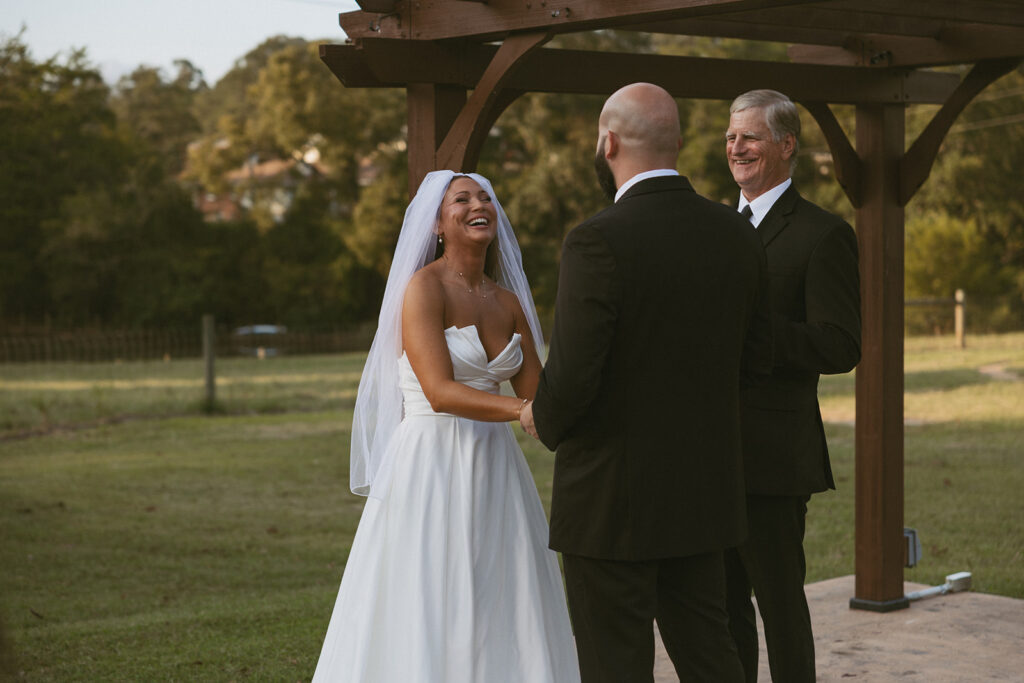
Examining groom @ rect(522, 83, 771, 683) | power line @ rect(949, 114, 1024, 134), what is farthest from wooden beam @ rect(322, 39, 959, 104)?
power line @ rect(949, 114, 1024, 134)

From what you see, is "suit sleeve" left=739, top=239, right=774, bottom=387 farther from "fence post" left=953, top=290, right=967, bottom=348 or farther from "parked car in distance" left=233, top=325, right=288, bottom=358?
"parked car in distance" left=233, top=325, right=288, bottom=358

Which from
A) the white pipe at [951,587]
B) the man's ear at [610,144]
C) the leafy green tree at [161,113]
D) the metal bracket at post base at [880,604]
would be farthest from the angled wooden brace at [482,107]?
the leafy green tree at [161,113]

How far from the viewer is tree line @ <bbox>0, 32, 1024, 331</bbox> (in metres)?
32.9

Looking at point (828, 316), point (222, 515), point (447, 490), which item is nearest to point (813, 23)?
point (828, 316)

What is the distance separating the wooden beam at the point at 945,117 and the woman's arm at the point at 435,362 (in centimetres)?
267

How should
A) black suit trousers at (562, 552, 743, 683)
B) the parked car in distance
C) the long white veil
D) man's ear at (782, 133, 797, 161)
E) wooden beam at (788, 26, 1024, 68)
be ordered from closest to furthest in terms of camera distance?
1. black suit trousers at (562, 552, 743, 683)
2. man's ear at (782, 133, 797, 161)
3. the long white veil
4. wooden beam at (788, 26, 1024, 68)
5. the parked car in distance

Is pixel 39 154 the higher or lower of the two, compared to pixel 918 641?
higher

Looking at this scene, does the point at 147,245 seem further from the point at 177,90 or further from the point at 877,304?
the point at 877,304

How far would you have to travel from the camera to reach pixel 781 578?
11.3 ft

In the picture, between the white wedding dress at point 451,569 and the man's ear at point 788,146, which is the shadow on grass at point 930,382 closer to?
the man's ear at point 788,146

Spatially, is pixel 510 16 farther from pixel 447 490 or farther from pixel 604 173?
pixel 447 490

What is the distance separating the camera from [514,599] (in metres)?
3.56

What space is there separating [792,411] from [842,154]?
2.20 m

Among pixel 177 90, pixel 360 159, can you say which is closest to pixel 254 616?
pixel 360 159
